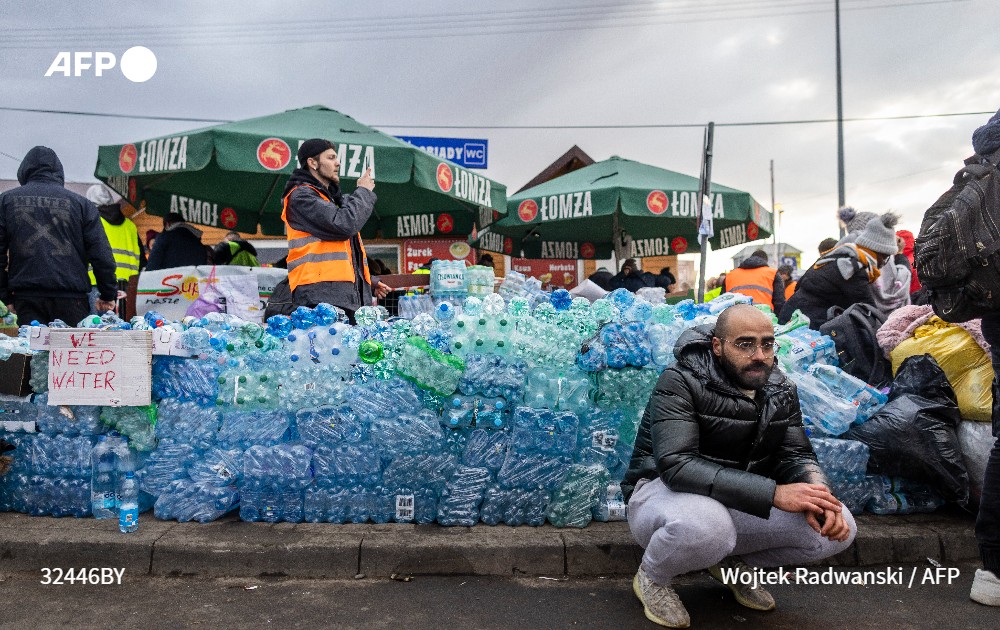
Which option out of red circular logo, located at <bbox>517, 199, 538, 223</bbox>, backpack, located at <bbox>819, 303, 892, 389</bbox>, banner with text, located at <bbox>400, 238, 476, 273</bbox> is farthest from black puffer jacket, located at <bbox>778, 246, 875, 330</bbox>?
banner with text, located at <bbox>400, 238, 476, 273</bbox>

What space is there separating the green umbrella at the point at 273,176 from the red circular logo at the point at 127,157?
0.4 inches

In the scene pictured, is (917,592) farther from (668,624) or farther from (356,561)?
(356,561)

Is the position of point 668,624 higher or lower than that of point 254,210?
lower

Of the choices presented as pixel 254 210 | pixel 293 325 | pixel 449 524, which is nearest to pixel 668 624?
pixel 449 524

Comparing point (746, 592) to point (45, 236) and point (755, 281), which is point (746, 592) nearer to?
point (45, 236)

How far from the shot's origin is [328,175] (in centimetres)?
431

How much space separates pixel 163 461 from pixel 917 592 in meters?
3.67

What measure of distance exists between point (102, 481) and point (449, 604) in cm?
204

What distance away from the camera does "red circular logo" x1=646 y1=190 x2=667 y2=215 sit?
27.7ft

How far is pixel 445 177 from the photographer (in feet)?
20.5

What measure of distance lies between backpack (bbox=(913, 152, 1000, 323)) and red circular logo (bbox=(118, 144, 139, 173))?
5.82 meters

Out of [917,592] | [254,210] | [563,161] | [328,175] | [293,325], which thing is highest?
[563,161]

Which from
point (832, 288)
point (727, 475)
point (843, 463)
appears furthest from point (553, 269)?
point (727, 475)

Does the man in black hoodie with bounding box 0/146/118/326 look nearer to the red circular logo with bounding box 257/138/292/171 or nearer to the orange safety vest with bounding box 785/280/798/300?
the red circular logo with bounding box 257/138/292/171
